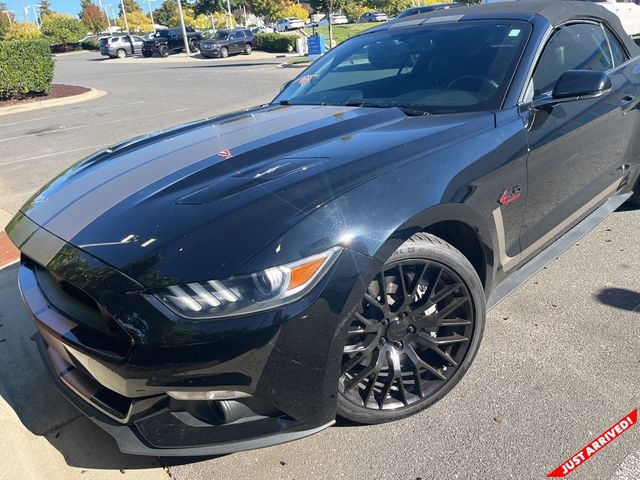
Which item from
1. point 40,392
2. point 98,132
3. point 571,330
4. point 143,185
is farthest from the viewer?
point 98,132

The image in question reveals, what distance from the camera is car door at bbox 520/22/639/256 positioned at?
2.71m

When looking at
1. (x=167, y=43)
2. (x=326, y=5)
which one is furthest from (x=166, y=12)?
(x=326, y=5)

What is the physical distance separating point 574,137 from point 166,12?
327 ft

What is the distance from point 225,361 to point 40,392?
4.86 ft

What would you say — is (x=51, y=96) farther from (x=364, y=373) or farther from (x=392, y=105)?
(x=364, y=373)

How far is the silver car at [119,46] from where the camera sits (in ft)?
130

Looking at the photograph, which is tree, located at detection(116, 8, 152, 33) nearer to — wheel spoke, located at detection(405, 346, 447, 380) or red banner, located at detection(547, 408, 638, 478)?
wheel spoke, located at detection(405, 346, 447, 380)

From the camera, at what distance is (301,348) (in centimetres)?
179

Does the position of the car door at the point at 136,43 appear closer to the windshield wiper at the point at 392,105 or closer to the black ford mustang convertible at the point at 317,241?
the black ford mustang convertible at the point at 317,241

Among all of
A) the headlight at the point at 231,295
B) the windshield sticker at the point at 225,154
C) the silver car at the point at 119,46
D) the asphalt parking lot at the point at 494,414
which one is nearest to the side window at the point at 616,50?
the asphalt parking lot at the point at 494,414

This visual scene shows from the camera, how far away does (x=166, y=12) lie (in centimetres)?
9031

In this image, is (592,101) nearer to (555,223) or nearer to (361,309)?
(555,223)

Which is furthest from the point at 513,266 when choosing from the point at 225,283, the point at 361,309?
the point at 225,283

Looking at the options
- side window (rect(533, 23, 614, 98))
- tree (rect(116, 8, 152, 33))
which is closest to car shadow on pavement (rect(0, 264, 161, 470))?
side window (rect(533, 23, 614, 98))
